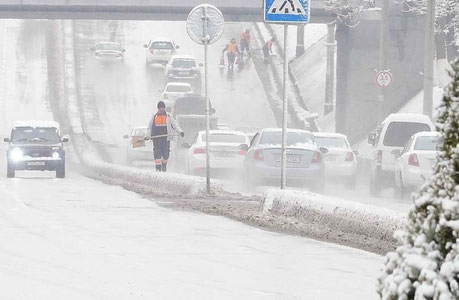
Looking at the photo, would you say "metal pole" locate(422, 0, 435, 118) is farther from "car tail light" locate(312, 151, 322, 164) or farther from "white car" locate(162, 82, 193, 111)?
"white car" locate(162, 82, 193, 111)

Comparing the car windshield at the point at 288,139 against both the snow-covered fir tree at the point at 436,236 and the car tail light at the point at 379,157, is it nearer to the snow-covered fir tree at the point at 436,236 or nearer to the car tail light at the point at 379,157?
the car tail light at the point at 379,157

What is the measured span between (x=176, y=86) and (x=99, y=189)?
47.7m

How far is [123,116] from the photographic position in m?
71.6

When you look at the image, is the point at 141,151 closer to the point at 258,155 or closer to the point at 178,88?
the point at 258,155

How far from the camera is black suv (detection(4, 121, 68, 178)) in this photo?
37.7 metres

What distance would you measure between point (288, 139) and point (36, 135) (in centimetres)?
1156

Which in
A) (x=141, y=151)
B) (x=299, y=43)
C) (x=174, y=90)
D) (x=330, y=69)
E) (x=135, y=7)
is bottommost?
(x=141, y=151)

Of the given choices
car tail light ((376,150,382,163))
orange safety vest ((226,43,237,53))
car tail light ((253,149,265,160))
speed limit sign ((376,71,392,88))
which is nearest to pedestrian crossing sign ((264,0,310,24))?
car tail light ((253,149,265,160))

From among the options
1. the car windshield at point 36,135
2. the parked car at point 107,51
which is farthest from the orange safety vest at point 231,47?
the car windshield at point 36,135

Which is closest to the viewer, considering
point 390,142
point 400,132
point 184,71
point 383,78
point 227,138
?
point 390,142

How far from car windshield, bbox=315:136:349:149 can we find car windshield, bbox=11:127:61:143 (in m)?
7.03

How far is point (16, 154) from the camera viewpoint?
37812 millimetres

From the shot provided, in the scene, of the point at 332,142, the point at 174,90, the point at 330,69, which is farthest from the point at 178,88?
the point at 332,142

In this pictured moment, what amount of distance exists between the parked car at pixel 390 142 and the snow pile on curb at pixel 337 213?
14.6m
